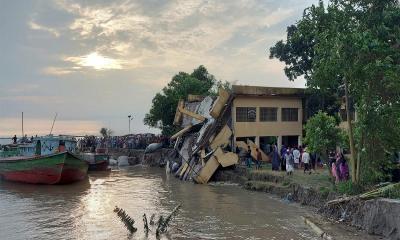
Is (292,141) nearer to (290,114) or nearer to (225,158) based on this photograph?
(290,114)

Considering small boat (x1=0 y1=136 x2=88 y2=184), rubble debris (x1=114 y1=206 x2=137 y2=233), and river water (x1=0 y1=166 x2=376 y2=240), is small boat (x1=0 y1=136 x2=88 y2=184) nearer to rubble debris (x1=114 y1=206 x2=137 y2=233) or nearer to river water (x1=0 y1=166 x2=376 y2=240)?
river water (x1=0 y1=166 x2=376 y2=240)

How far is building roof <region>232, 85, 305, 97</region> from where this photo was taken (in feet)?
98.6

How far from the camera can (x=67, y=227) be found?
627 inches

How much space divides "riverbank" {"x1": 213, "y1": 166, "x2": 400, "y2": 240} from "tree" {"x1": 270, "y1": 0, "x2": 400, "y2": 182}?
1.74 metres

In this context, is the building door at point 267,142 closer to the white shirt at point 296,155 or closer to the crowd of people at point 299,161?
the crowd of people at point 299,161

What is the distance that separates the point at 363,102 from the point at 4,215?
1471cm

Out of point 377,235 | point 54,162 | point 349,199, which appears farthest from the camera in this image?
point 54,162

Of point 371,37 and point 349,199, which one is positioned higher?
point 371,37

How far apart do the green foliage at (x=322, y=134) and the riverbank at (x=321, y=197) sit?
172cm

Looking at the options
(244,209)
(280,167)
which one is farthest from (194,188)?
(244,209)

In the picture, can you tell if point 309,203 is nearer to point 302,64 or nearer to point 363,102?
point 363,102

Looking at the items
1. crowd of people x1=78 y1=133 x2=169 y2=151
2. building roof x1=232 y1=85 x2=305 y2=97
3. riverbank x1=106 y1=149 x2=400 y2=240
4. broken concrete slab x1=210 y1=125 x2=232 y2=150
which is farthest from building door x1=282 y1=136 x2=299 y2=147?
crowd of people x1=78 y1=133 x2=169 y2=151

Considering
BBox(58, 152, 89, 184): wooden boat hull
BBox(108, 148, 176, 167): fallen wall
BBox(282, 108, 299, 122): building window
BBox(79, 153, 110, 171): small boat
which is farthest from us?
BBox(108, 148, 176, 167): fallen wall

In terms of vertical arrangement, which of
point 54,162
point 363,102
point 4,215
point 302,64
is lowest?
point 4,215
